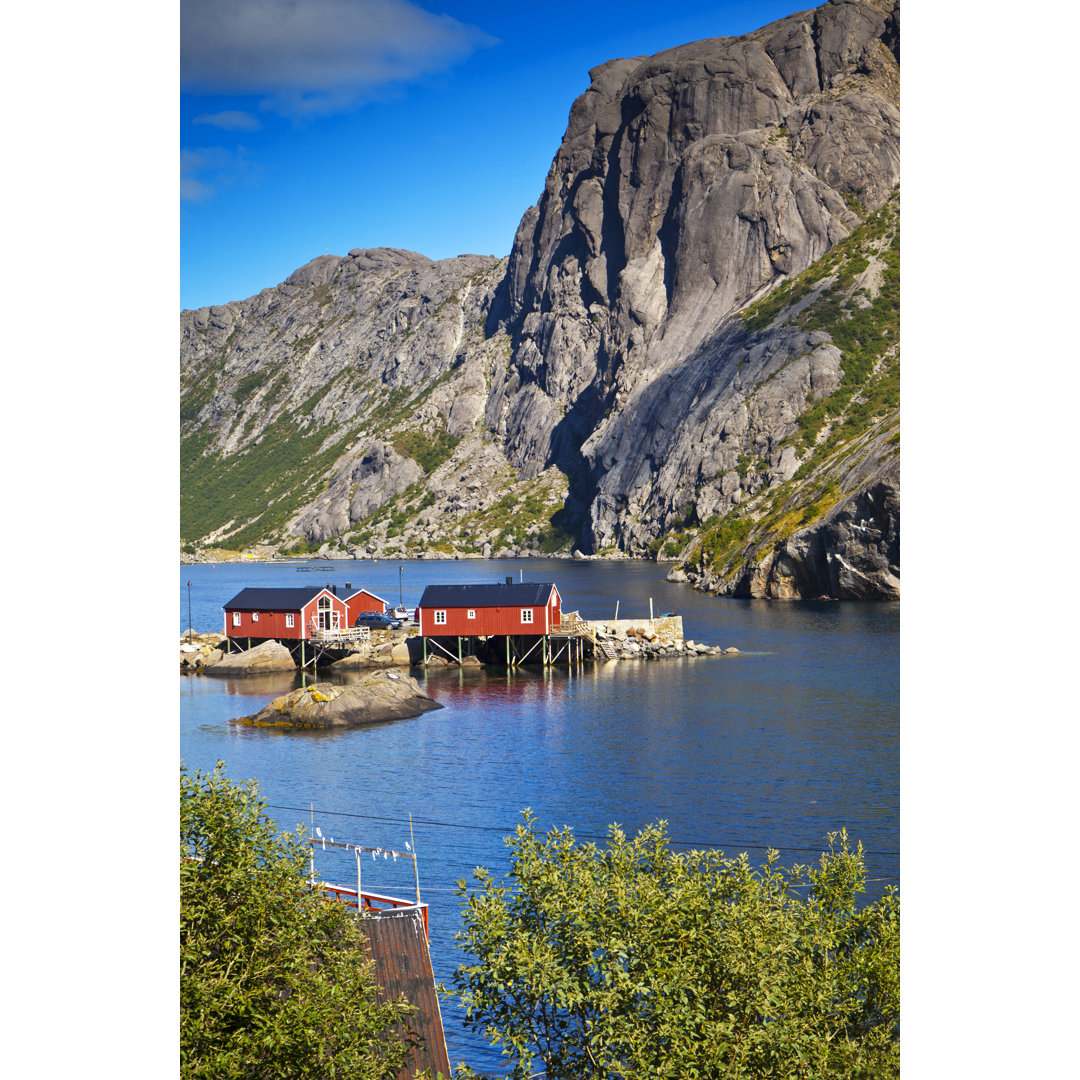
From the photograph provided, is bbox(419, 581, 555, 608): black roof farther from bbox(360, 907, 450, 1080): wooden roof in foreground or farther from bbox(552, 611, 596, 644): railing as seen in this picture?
bbox(360, 907, 450, 1080): wooden roof in foreground

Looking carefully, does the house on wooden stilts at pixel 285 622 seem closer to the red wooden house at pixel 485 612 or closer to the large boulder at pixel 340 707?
the red wooden house at pixel 485 612

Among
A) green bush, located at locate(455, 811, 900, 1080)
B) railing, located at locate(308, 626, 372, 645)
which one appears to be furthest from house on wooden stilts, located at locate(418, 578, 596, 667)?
green bush, located at locate(455, 811, 900, 1080)

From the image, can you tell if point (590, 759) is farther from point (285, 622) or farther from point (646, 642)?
point (646, 642)

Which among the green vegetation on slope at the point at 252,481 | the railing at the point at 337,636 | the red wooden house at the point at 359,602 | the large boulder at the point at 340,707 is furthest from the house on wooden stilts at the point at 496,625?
the large boulder at the point at 340,707

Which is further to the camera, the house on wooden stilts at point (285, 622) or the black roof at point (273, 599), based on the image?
the black roof at point (273, 599)

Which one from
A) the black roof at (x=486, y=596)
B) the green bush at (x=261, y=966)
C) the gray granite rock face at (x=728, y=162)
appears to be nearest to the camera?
the green bush at (x=261, y=966)

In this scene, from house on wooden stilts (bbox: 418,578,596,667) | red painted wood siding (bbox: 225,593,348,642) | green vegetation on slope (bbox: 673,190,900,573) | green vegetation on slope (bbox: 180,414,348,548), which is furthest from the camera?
green vegetation on slope (bbox: 673,190,900,573)
